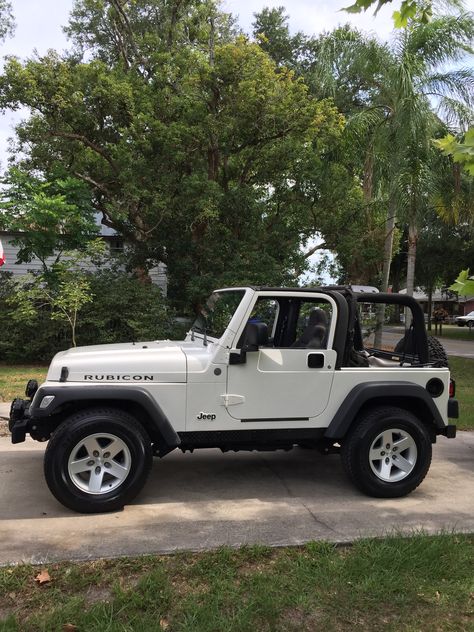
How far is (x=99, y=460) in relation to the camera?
421cm

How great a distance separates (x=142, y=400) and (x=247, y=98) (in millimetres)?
11255

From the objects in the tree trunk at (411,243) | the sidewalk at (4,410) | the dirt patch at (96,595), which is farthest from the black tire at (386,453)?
the tree trunk at (411,243)

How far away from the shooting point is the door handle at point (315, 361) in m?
4.64

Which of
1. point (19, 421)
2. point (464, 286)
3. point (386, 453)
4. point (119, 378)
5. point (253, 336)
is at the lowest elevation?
point (386, 453)

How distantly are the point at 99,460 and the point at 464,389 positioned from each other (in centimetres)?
935

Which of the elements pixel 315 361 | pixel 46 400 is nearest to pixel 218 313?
pixel 315 361

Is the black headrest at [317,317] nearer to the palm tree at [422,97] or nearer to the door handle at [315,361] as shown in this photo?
the door handle at [315,361]

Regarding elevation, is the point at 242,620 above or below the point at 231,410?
below

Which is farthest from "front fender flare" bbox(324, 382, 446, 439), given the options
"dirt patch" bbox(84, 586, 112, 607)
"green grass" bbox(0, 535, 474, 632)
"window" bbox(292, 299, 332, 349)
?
"dirt patch" bbox(84, 586, 112, 607)

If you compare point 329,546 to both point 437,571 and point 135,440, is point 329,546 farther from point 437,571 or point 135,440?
point 135,440

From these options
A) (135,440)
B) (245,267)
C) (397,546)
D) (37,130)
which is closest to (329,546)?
(397,546)

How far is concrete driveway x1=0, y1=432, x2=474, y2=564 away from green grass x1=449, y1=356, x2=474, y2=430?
93.9 inches

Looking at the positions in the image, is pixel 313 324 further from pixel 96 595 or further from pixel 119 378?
pixel 96 595

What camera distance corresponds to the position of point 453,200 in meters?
→ 15.0
